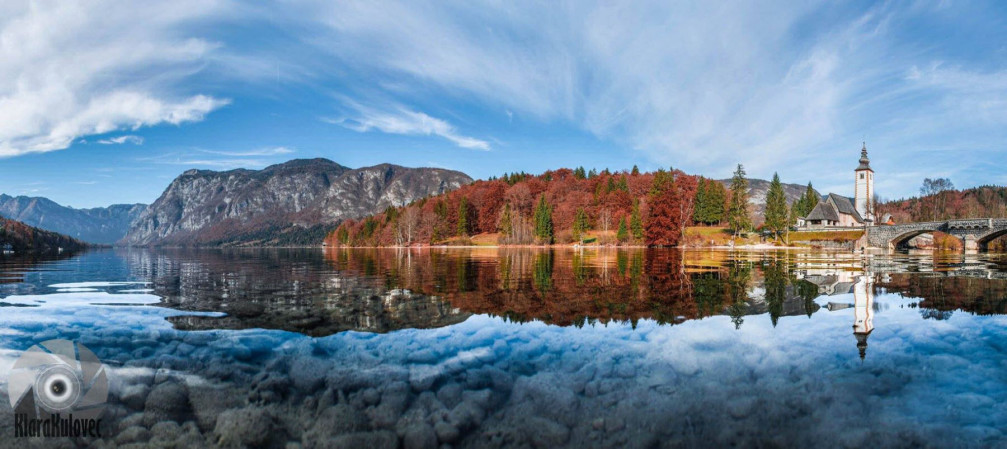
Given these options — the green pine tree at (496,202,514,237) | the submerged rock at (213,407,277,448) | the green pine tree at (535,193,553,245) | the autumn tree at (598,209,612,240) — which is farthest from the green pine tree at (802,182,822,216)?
the submerged rock at (213,407,277,448)

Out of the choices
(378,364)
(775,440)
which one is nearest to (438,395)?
(378,364)

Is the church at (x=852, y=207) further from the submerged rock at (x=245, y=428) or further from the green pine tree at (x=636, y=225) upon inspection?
the submerged rock at (x=245, y=428)

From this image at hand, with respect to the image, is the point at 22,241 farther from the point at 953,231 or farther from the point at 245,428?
the point at 953,231

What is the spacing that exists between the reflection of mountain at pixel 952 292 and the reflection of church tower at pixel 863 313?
89 centimetres

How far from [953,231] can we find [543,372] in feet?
288

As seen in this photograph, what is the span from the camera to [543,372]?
7.11 metres

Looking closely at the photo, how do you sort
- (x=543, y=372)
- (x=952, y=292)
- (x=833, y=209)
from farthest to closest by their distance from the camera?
(x=833, y=209) → (x=952, y=292) → (x=543, y=372)

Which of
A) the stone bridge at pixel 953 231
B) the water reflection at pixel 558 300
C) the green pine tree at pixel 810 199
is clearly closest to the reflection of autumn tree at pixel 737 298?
the water reflection at pixel 558 300

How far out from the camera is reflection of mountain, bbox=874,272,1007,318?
1270 centimetres

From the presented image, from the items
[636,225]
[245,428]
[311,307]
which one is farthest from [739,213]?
[245,428]

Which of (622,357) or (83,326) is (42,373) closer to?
(83,326)

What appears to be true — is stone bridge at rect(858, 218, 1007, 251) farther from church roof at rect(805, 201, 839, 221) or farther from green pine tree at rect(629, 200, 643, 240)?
church roof at rect(805, 201, 839, 221)

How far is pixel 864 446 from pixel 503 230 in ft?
363

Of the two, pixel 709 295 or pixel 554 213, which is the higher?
pixel 554 213
